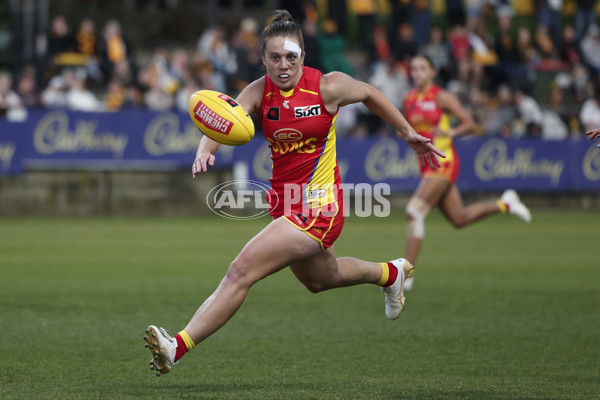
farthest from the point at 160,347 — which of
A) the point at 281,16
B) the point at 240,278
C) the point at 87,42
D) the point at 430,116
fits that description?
the point at 87,42

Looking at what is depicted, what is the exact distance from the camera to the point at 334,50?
76.3 feet

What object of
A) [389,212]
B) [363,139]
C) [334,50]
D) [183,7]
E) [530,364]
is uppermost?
[183,7]

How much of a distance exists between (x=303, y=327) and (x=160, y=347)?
290cm

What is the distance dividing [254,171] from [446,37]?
935cm

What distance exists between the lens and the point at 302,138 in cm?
621

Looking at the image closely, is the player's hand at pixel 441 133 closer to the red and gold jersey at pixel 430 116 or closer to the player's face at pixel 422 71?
the red and gold jersey at pixel 430 116

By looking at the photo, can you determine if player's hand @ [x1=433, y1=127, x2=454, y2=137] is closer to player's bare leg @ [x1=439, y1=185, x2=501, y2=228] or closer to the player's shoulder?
player's bare leg @ [x1=439, y1=185, x2=501, y2=228]

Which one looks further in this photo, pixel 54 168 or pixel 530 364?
pixel 54 168

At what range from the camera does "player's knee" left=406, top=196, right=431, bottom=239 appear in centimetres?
1092

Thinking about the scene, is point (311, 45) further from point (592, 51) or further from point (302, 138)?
point (302, 138)

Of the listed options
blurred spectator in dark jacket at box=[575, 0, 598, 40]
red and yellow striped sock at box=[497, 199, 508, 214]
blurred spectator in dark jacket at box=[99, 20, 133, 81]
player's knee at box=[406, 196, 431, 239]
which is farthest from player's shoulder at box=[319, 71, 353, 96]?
blurred spectator in dark jacket at box=[575, 0, 598, 40]

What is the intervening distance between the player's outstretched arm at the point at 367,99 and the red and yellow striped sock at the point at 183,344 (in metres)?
1.70

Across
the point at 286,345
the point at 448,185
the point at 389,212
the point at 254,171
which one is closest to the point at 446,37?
the point at 389,212

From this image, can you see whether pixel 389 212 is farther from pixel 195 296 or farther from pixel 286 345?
pixel 286 345
